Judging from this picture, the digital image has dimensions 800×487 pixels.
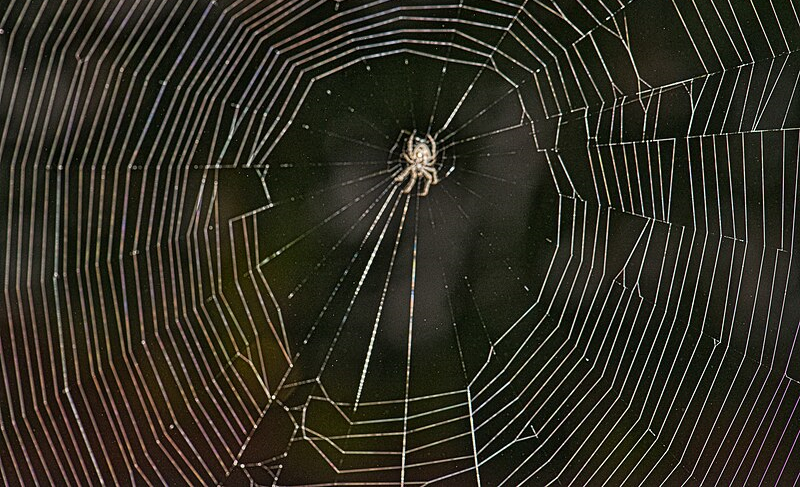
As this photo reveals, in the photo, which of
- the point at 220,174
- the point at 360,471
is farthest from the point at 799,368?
the point at 220,174

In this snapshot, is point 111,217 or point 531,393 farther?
point 531,393

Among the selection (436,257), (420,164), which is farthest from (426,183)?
(436,257)

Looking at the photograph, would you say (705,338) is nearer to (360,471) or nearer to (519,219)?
(519,219)

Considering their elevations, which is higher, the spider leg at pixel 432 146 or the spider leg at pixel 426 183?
the spider leg at pixel 432 146

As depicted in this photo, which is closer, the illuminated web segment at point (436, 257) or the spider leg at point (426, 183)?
the illuminated web segment at point (436, 257)
